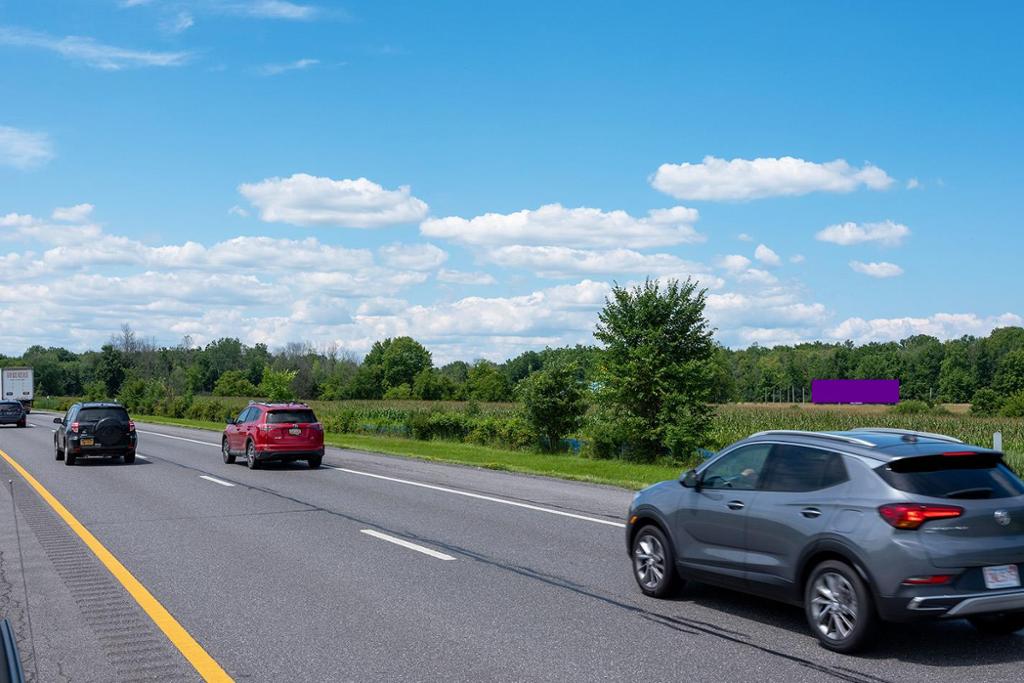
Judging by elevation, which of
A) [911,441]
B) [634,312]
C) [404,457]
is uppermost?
[634,312]

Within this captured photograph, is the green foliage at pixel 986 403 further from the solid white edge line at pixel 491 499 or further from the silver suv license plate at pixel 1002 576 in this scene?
the silver suv license plate at pixel 1002 576

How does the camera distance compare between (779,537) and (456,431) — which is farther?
(456,431)

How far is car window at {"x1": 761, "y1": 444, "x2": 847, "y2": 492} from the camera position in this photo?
7.33 meters

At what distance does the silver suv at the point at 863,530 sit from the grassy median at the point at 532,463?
1181 centimetres

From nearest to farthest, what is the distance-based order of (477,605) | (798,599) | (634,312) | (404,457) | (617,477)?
(798,599) < (477,605) < (617,477) < (634,312) < (404,457)

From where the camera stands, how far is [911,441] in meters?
7.45

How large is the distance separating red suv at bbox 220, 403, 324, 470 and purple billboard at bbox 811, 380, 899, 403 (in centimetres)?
13864

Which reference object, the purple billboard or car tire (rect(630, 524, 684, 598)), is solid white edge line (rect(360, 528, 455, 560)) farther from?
the purple billboard

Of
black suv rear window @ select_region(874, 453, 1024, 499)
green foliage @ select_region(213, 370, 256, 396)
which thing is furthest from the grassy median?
green foliage @ select_region(213, 370, 256, 396)

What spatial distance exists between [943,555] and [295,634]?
15.6ft

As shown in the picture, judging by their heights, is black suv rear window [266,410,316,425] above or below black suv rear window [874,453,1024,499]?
below

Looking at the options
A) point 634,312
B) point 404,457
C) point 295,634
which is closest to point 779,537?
point 295,634

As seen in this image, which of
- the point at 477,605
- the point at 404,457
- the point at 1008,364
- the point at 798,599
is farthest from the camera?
the point at 1008,364

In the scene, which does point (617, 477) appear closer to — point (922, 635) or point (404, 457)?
point (404, 457)
